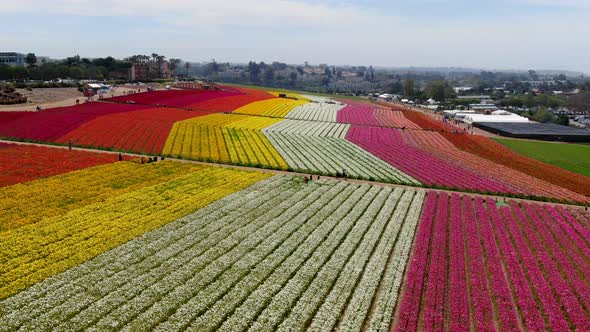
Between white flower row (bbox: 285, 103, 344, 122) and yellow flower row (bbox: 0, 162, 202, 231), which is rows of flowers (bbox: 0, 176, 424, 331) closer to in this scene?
yellow flower row (bbox: 0, 162, 202, 231)

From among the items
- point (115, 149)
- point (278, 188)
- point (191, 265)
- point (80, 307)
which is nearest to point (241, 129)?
point (115, 149)

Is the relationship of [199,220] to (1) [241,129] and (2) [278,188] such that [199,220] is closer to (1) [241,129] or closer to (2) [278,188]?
(2) [278,188]

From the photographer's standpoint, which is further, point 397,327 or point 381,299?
point 381,299

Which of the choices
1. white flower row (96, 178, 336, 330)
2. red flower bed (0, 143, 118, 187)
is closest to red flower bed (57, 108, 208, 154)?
red flower bed (0, 143, 118, 187)

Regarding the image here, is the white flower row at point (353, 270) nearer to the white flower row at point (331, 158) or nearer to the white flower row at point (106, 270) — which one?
the white flower row at point (106, 270)

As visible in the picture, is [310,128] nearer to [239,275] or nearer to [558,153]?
[558,153]
